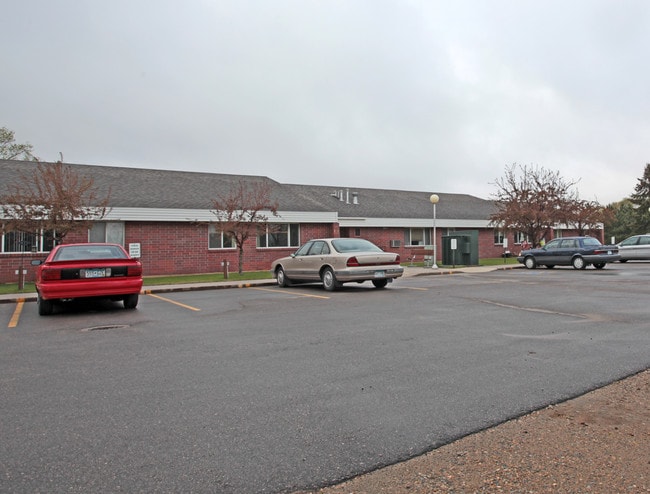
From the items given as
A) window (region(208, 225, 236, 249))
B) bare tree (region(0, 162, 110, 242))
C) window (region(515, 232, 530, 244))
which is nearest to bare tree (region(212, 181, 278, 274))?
window (region(208, 225, 236, 249))

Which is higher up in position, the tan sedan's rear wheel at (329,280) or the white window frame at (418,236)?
the white window frame at (418,236)

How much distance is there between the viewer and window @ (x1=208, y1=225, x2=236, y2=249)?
2372 cm

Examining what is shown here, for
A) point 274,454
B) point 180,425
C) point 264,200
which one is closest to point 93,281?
point 180,425

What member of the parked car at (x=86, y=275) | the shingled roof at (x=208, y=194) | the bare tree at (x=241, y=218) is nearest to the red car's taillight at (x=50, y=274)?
the parked car at (x=86, y=275)

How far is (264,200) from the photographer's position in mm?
23828

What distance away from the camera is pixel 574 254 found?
22.7m

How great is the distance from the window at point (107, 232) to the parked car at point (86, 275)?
1084 centimetres

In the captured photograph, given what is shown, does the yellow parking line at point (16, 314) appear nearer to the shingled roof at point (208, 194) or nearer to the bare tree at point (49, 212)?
the bare tree at point (49, 212)

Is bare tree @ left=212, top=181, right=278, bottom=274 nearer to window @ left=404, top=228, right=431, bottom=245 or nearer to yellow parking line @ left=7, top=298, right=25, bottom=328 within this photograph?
yellow parking line @ left=7, top=298, right=25, bottom=328

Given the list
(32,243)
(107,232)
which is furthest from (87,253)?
(107,232)

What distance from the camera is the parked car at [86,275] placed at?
960cm

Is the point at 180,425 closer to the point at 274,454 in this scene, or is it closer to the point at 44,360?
the point at 274,454

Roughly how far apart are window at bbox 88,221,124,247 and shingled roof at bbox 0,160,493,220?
0.89 meters

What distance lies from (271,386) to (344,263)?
8856 mm
